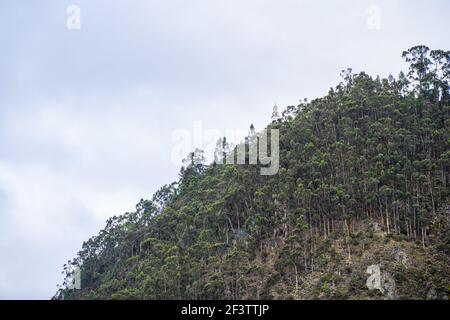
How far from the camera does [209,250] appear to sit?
41.8 meters

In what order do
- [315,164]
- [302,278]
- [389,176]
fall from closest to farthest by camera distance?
[302,278], [389,176], [315,164]

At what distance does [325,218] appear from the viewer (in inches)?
1604

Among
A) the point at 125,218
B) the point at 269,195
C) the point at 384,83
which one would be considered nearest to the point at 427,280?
the point at 269,195

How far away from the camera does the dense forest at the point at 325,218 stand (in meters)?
35.6

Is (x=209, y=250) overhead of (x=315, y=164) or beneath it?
beneath

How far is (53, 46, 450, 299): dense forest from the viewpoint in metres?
35.6

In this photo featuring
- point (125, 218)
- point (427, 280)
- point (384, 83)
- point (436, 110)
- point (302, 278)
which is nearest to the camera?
point (427, 280)

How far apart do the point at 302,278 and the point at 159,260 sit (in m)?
11.8
